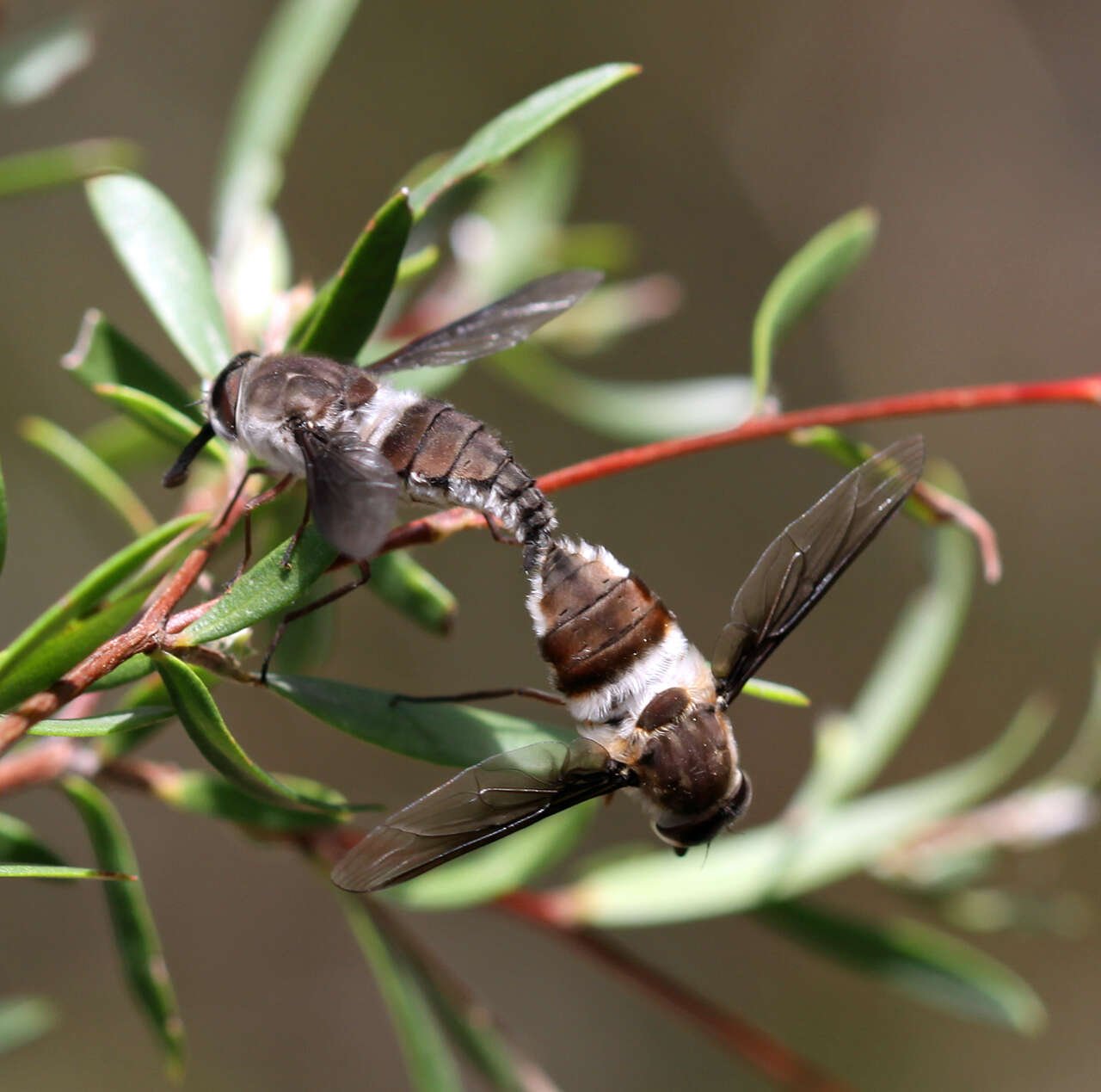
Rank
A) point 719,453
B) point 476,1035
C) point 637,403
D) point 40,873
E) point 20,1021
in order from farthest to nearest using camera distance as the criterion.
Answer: point 719,453 < point 637,403 < point 20,1021 < point 476,1035 < point 40,873

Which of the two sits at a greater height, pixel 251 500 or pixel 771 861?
pixel 251 500

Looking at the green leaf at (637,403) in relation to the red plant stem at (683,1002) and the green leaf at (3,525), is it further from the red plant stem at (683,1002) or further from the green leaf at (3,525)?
the green leaf at (3,525)

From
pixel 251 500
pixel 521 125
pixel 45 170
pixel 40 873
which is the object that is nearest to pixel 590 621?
pixel 251 500

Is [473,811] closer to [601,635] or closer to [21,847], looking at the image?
[601,635]

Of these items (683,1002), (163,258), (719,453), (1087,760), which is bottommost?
(719,453)

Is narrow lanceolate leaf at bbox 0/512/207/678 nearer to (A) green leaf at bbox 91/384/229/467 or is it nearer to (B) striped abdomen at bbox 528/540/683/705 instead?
(A) green leaf at bbox 91/384/229/467

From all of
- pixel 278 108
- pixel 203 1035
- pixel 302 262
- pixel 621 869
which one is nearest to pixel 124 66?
pixel 302 262

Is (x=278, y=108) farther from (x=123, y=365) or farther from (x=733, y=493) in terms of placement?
(x=733, y=493)
